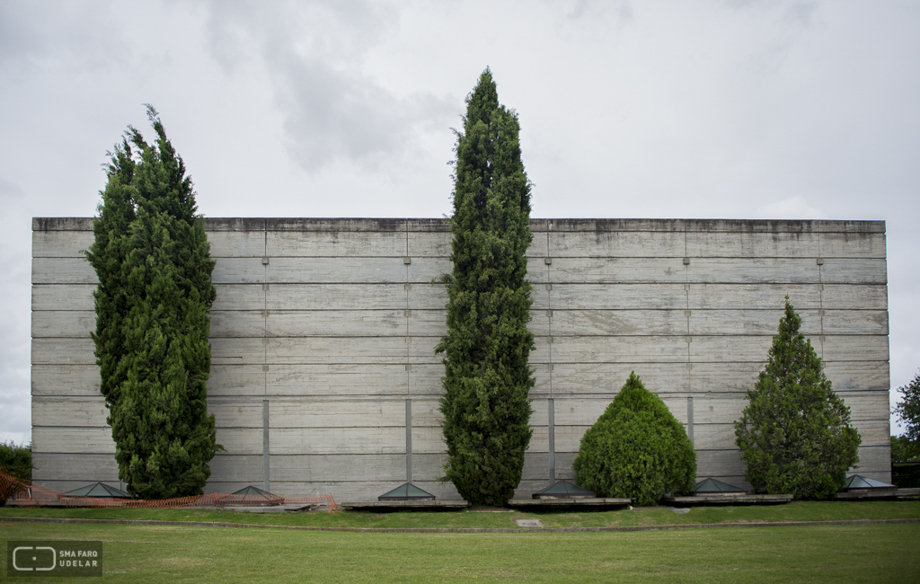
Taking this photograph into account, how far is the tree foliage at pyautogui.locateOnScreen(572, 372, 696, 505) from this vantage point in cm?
1583

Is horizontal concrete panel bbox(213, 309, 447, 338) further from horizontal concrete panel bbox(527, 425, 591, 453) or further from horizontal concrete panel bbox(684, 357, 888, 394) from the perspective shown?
horizontal concrete panel bbox(684, 357, 888, 394)

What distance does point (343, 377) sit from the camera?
60.7 feet

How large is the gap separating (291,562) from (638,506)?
8.94m

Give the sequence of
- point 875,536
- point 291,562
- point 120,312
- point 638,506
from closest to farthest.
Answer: point 291,562, point 875,536, point 638,506, point 120,312

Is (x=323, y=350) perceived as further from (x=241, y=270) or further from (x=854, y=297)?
(x=854, y=297)

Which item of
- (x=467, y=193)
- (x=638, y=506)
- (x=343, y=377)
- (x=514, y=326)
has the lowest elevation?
(x=638, y=506)

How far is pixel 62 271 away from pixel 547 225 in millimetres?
13317

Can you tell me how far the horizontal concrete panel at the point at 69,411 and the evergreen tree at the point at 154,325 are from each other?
981mm

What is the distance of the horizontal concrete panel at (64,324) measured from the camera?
18422mm

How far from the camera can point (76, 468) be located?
18047 mm

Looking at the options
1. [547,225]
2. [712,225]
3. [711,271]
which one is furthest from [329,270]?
[712,225]

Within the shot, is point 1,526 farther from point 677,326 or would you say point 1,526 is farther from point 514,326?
point 677,326

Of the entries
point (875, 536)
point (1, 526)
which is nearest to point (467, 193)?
point (875, 536)

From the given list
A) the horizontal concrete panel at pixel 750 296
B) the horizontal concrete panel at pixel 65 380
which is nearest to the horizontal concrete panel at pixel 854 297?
the horizontal concrete panel at pixel 750 296
